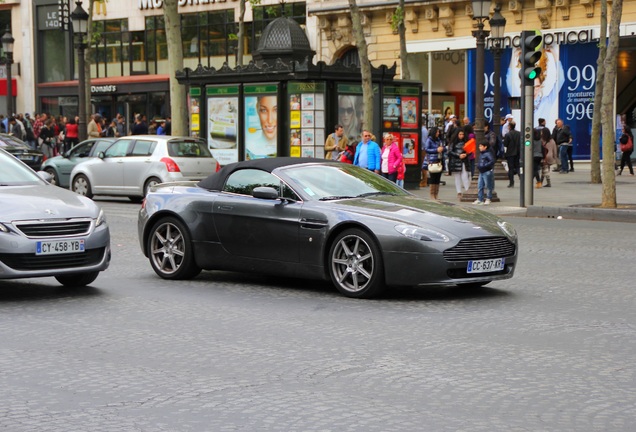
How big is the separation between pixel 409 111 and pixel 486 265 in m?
18.9

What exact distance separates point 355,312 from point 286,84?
18.1 meters

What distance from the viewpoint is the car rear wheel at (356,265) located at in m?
10.2

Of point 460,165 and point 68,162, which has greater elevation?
point 68,162

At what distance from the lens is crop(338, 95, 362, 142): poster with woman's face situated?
27812 millimetres

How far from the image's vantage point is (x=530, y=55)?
21812 millimetres

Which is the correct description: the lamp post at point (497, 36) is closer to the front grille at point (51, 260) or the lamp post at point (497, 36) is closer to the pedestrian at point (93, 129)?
the pedestrian at point (93, 129)

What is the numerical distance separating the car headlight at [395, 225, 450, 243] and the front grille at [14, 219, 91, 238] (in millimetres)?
2910

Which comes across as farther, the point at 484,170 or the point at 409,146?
the point at 409,146

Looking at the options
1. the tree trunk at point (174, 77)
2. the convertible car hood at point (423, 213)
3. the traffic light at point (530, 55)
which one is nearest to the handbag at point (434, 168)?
the traffic light at point (530, 55)

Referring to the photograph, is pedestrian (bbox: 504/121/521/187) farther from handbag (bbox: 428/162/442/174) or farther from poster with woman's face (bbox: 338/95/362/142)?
handbag (bbox: 428/162/442/174)

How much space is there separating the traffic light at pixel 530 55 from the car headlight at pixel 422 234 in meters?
12.3

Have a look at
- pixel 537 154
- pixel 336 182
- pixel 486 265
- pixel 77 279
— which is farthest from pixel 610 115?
pixel 77 279

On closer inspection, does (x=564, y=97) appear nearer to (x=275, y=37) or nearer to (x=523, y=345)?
(x=275, y=37)

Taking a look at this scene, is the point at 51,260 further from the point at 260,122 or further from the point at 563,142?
the point at 563,142
